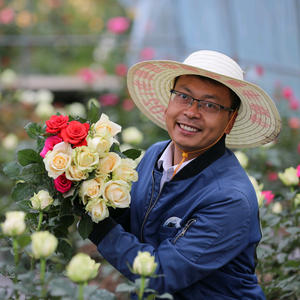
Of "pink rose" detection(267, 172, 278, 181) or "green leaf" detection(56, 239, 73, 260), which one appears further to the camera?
"pink rose" detection(267, 172, 278, 181)

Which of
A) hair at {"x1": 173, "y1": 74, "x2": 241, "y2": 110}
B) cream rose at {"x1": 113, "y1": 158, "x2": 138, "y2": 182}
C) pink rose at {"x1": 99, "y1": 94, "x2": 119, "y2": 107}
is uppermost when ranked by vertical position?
pink rose at {"x1": 99, "y1": 94, "x2": 119, "y2": 107}

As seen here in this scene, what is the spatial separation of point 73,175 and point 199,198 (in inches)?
19.4

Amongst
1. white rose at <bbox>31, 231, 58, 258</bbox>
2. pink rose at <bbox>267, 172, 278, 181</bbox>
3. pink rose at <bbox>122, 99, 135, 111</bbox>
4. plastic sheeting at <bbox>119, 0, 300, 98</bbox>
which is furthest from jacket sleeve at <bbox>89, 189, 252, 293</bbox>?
pink rose at <bbox>122, 99, 135, 111</bbox>

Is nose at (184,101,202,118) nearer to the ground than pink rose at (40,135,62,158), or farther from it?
farther from it

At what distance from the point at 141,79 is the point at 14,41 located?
22.4 feet

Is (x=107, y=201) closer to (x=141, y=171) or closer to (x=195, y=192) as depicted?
(x=195, y=192)

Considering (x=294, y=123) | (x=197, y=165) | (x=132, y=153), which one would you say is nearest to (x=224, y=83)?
(x=197, y=165)

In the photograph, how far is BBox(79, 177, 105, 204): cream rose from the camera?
1.25 meters

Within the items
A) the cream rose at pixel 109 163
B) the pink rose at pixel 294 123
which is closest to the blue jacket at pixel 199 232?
the cream rose at pixel 109 163

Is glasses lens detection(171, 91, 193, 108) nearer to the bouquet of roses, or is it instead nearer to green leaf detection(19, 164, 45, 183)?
the bouquet of roses

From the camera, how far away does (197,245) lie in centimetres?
133

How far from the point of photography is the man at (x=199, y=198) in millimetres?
1336

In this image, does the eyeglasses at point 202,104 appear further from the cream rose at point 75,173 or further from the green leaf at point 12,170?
the green leaf at point 12,170

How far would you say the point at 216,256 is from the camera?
135cm
